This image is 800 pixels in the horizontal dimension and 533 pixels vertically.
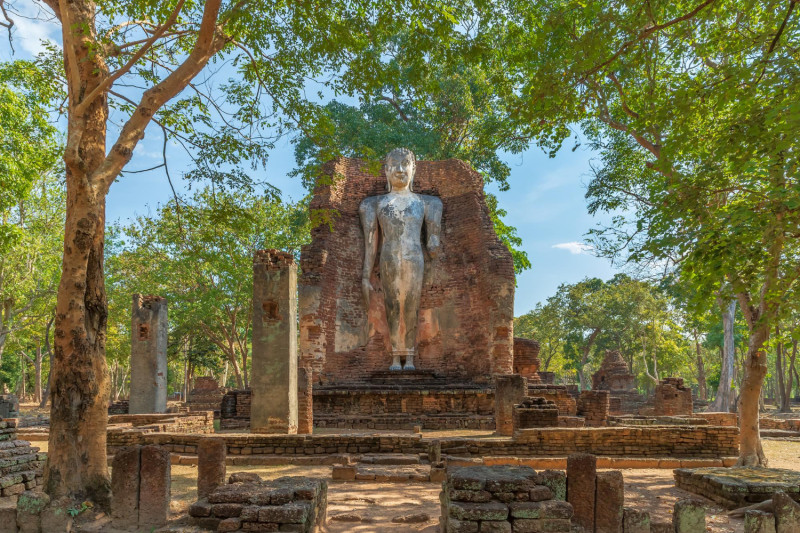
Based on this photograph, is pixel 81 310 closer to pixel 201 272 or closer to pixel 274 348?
pixel 274 348

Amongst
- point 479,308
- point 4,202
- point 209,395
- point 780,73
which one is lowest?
point 209,395

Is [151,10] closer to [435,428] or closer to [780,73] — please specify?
[780,73]

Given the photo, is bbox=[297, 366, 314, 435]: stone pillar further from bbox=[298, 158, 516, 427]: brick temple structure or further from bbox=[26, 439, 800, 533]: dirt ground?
bbox=[298, 158, 516, 427]: brick temple structure

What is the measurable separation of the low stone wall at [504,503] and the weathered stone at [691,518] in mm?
728

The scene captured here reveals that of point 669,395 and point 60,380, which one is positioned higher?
point 60,380

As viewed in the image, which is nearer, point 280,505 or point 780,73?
point 280,505

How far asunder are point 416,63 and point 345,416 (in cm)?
888

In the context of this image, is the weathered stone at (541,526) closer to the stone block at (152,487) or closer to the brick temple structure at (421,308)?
the stone block at (152,487)

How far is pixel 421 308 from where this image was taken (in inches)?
687

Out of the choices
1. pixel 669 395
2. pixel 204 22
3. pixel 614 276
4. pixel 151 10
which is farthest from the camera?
pixel 614 276

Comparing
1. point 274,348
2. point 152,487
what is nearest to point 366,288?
point 274,348

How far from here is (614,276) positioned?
37.9 meters

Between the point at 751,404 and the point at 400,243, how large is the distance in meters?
10.3

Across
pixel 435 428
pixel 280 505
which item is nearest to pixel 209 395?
pixel 435 428
